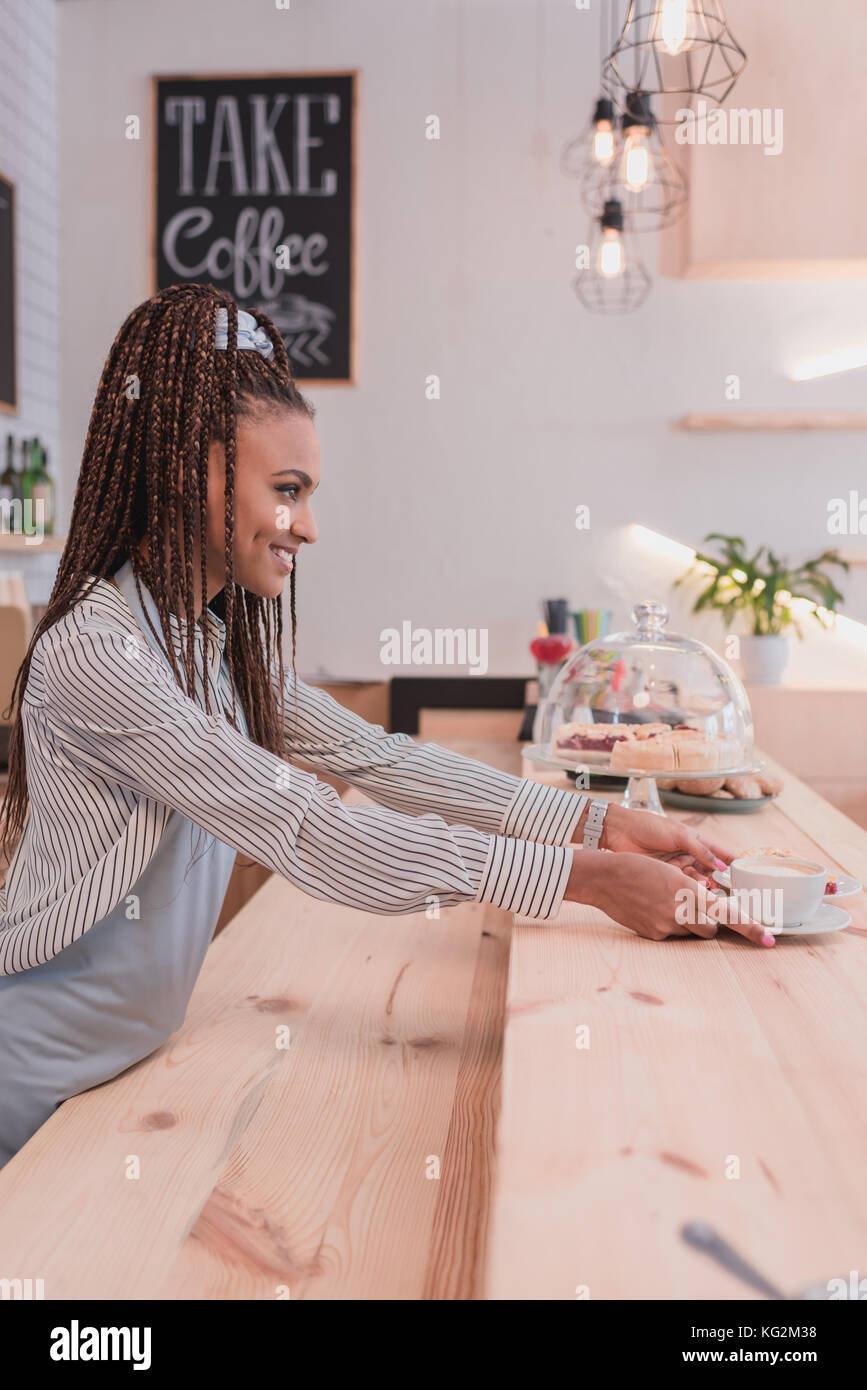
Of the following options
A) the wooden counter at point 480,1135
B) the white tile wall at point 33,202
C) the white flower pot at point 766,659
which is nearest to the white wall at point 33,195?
the white tile wall at point 33,202

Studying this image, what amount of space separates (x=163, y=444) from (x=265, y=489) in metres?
0.11

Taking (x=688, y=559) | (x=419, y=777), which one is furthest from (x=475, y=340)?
(x=419, y=777)

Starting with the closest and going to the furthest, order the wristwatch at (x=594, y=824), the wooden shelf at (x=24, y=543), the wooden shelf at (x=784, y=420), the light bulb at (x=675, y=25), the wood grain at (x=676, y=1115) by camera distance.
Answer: the wood grain at (x=676, y=1115) → the wristwatch at (x=594, y=824) → the light bulb at (x=675, y=25) → the wooden shelf at (x=24, y=543) → the wooden shelf at (x=784, y=420)

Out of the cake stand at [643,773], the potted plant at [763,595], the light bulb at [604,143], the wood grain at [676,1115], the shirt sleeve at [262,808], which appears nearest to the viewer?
the wood grain at [676,1115]

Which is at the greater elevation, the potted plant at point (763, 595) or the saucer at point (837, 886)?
the potted plant at point (763, 595)

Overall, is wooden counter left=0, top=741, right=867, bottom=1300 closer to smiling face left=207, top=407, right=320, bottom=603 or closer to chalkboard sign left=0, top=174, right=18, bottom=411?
smiling face left=207, top=407, right=320, bottom=603

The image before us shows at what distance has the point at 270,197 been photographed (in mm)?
3918

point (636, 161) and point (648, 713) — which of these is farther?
point (636, 161)

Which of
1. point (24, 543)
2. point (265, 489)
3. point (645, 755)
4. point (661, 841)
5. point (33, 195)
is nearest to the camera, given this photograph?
point (265, 489)

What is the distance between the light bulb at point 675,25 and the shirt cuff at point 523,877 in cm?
126

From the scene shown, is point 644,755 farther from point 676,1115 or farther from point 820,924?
point 676,1115

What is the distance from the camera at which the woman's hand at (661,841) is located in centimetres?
127

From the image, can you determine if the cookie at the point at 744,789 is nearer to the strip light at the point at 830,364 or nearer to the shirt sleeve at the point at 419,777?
the shirt sleeve at the point at 419,777

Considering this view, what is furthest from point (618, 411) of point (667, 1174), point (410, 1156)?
point (667, 1174)
